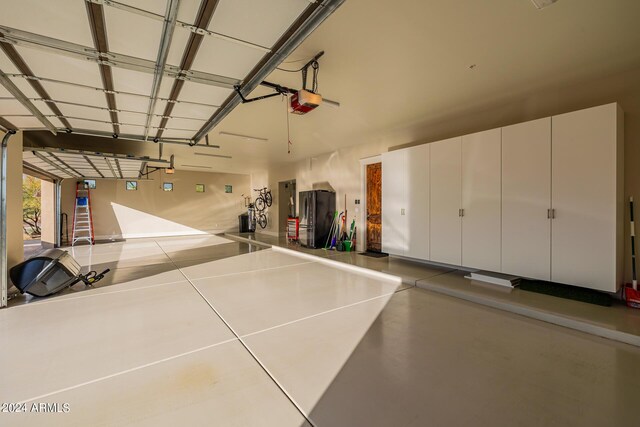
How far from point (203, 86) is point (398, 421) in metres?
3.33

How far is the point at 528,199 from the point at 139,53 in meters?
4.84

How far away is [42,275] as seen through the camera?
11.2 feet

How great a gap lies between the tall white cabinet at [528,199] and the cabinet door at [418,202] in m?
0.02

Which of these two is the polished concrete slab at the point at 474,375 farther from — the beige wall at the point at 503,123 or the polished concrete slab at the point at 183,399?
the beige wall at the point at 503,123

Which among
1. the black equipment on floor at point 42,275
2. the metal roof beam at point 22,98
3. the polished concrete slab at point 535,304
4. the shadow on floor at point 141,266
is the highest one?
the metal roof beam at point 22,98

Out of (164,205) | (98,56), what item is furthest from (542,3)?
(164,205)

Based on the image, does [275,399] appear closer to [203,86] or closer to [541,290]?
[203,86]

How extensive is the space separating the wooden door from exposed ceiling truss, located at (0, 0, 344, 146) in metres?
4.18

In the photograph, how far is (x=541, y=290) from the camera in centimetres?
348

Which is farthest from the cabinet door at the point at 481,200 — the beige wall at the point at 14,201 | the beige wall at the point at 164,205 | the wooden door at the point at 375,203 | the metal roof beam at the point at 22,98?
the beige wall at the point at 164,205

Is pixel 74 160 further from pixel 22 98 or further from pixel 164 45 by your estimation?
pixel 164 45

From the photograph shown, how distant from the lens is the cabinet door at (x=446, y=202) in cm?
444

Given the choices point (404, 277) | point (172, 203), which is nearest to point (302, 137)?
point (404, 277)

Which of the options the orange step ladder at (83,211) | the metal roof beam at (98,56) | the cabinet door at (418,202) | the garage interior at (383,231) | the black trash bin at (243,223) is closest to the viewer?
the garage interior at (383,231)
